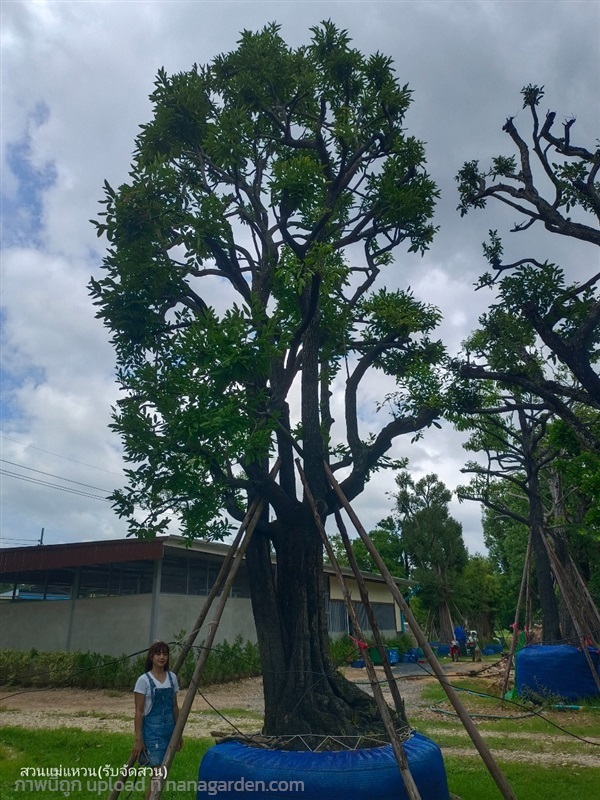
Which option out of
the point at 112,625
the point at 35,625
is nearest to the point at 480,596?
the point at 112,625

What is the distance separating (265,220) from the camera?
9.54m

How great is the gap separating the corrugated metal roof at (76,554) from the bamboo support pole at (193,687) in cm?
1060

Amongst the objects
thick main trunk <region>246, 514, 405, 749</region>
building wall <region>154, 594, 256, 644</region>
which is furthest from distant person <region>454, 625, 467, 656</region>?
thick main trunk <region>246, 514, 405, 749</region>

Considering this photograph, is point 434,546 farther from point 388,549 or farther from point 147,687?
point 147,687

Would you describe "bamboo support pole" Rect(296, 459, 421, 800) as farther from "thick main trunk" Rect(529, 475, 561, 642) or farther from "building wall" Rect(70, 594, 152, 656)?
"building wall" Rect(70, 594, 152, 656)

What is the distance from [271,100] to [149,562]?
1465 cm

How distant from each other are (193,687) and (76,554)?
554 inches

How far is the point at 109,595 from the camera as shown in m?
19.9

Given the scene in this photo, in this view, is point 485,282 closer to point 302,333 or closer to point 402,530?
point 302,333

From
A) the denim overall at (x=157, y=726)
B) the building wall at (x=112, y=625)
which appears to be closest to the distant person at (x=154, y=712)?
the denim overall at (x=157, y=726)

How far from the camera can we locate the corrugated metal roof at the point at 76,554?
57.7 feet

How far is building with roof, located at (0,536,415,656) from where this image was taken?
18516 millimetres

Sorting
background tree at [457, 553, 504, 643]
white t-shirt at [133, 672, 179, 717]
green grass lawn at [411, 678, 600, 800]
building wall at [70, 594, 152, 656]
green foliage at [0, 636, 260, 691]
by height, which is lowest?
green grass lawn at [411, 678, 600, 800]

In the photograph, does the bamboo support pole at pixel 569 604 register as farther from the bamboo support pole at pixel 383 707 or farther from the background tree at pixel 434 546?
the background tree at pixel 434 546
